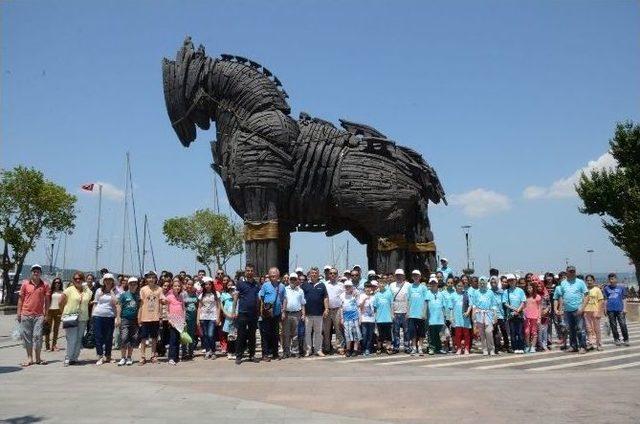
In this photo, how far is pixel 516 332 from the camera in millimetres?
12250

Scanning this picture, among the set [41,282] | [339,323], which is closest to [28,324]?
[41,282]

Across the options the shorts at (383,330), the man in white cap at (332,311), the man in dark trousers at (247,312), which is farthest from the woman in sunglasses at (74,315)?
the shorts at (383,330)

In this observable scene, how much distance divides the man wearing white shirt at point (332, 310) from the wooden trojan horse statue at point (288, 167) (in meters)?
2.29

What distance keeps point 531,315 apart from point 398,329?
277 centimetres

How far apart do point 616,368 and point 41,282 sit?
10569 mm

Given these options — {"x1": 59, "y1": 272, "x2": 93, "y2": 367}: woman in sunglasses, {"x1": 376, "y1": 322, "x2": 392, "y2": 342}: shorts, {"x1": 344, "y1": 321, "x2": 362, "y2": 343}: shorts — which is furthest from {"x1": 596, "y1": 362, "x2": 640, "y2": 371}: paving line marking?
{"x1": 59, "y1": 272, "x2": 93, "y2": 367}: woman in sunglasses

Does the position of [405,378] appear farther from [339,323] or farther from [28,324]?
[28,324]

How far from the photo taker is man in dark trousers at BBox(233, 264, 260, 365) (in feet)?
36.3

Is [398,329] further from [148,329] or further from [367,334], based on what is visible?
[148,329]

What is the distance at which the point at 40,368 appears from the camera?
10484 millimetres

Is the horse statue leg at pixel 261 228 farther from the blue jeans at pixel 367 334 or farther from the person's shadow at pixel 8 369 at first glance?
the person's shadow at pixel 8 369

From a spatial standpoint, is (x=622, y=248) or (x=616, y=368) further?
(x=622, y=248)

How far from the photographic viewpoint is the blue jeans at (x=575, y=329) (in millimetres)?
12008

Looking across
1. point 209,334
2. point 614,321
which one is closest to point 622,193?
point 614,321
